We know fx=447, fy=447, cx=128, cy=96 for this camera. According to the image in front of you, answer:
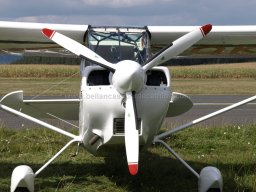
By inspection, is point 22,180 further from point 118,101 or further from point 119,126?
point 118,101

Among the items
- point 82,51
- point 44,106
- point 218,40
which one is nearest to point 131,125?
point 82,51

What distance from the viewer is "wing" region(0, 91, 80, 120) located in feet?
19.7

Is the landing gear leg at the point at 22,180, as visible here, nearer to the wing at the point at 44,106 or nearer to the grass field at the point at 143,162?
the grass field at the point at 143,162

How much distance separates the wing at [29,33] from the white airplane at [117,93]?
0.01m

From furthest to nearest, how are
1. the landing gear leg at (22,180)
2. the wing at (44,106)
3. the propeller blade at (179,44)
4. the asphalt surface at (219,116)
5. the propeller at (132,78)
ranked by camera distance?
the asphalt surface at (219,116), the wing at (44,106), the landing gear leg at (22,180), the propeller blade at (179,44), the propeller at (132,78)

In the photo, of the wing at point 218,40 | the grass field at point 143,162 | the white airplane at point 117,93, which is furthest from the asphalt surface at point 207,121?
the white airplane at point 117,93

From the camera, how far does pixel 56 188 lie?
5316mm

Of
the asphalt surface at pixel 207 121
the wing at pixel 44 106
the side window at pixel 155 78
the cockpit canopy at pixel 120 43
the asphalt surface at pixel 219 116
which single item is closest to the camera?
the side window at pixel 155 78

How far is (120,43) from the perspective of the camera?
551 centimetres

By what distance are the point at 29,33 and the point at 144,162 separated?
2.53 m

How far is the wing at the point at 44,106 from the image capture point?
601cm

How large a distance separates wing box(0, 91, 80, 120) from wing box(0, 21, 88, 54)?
91 centimetres

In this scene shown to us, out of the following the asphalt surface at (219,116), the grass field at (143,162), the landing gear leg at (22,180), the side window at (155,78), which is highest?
the side window at (155,78)

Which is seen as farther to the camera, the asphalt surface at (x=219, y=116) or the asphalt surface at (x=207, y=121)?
the asphalt surface at (x=219, y=116)
